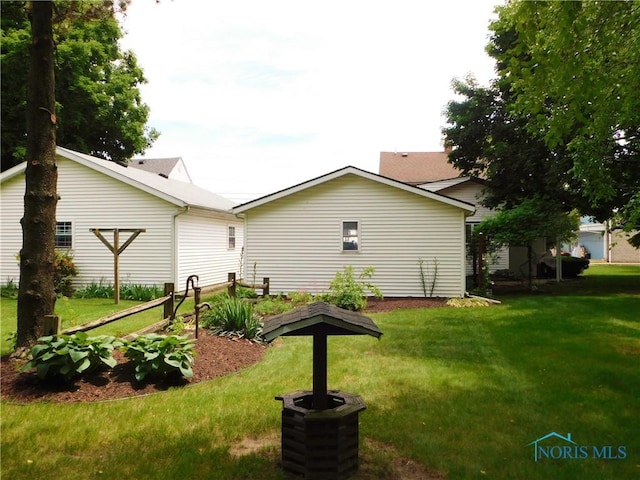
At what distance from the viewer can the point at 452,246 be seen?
14.1 metres

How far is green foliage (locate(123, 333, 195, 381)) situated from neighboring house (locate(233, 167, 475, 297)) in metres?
9.08

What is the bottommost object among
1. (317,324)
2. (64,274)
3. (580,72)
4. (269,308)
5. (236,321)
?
(269,308)

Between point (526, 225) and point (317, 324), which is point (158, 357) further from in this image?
point (526, 225)

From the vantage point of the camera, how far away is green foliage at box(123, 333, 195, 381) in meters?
5.43

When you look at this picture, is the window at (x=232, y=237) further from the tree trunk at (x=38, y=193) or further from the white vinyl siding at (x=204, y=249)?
the tree trunk at (x=38, y=193)

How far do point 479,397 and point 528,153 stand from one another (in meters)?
13.7

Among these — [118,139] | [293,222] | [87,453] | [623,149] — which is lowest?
[87,453]

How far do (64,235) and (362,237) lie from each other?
10165 mm

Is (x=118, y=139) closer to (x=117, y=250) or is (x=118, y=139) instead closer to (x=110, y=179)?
(x=110, y=179)

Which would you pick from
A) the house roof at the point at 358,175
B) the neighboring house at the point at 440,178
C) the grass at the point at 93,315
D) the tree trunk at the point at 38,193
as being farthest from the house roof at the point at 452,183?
the tree trunk at the point at 38,193

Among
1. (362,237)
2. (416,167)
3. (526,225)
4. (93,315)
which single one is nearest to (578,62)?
(362,237)

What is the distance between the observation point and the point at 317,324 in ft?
11.3

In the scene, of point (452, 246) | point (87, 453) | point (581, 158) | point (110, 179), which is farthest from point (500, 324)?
point (110, 179)

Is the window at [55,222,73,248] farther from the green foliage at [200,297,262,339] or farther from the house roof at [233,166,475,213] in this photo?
the green foliage at [200,297,262,339]
